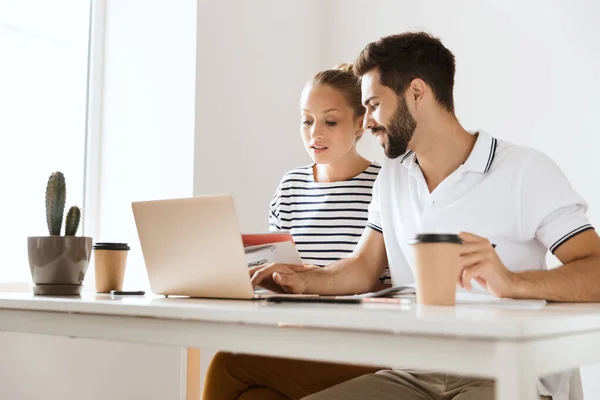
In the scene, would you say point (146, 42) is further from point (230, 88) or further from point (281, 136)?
point (281, 136)

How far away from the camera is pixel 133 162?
284 centimetres

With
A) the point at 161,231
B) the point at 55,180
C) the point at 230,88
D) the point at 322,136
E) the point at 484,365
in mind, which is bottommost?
the point at 484,365

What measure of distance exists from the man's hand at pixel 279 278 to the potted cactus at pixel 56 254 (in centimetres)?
36

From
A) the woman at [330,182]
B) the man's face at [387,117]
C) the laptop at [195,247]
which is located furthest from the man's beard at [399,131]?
the laptop at [195,247]

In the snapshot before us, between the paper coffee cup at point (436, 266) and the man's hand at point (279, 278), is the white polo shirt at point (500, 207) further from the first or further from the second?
the paper coffee cup at point (436, 266)

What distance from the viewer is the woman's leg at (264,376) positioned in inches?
62.2

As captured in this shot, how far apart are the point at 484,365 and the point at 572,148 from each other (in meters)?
2.12

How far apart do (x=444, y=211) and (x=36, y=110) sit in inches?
70.3

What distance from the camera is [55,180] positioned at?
1388mm

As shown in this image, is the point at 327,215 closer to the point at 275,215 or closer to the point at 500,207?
the point at 275,215

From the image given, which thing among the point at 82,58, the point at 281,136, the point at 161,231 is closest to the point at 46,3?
the point at 82,58

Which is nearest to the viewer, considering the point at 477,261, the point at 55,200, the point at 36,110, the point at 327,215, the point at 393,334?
the point at 393,334

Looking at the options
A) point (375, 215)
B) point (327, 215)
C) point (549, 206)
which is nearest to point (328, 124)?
point (327, 215)

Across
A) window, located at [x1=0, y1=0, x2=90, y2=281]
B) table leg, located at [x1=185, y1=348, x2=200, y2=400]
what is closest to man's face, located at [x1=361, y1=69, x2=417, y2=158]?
table leg, located at [x1=185, y1=348, x2=200, y2=400]
